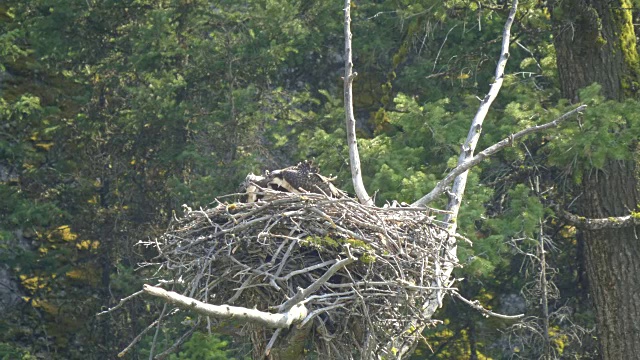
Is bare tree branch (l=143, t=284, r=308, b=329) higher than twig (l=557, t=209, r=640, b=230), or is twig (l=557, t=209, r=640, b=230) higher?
bare tree branch (l=143, t=284, r=308, b=329)

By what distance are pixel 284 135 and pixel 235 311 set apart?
9.82 metres

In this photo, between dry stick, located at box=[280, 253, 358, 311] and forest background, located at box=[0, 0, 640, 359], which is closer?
dry stick, located at box=[280, 253, 358, 311]

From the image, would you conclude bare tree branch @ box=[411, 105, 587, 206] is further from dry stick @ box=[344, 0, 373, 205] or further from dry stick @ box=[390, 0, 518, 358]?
dry stick @ box=[344, 0, 373, 205]

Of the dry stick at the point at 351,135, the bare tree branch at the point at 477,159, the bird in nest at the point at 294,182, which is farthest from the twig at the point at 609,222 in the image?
the bird in nest at the point at 294,182

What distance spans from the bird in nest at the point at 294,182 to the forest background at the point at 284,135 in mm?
3843

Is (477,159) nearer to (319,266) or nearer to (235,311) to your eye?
(319,266)

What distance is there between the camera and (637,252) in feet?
39.2

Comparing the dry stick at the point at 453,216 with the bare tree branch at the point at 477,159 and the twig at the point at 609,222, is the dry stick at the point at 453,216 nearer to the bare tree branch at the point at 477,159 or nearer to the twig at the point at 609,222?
the bare tree branch at the point at 477,159

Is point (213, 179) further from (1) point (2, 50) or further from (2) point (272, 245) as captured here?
(2) point (272, 245)

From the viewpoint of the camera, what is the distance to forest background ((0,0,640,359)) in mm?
12039

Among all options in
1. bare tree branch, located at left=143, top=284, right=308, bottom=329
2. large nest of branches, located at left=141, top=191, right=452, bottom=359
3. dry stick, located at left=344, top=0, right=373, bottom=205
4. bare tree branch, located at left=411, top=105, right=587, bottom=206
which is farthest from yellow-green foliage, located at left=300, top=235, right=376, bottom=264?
dry stick, located at left=344, top=0, right=373, bottom=205

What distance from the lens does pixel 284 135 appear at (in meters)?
15.0

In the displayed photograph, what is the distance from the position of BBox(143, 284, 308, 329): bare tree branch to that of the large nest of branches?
1.12 ft

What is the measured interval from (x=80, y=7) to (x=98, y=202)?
116 inches
